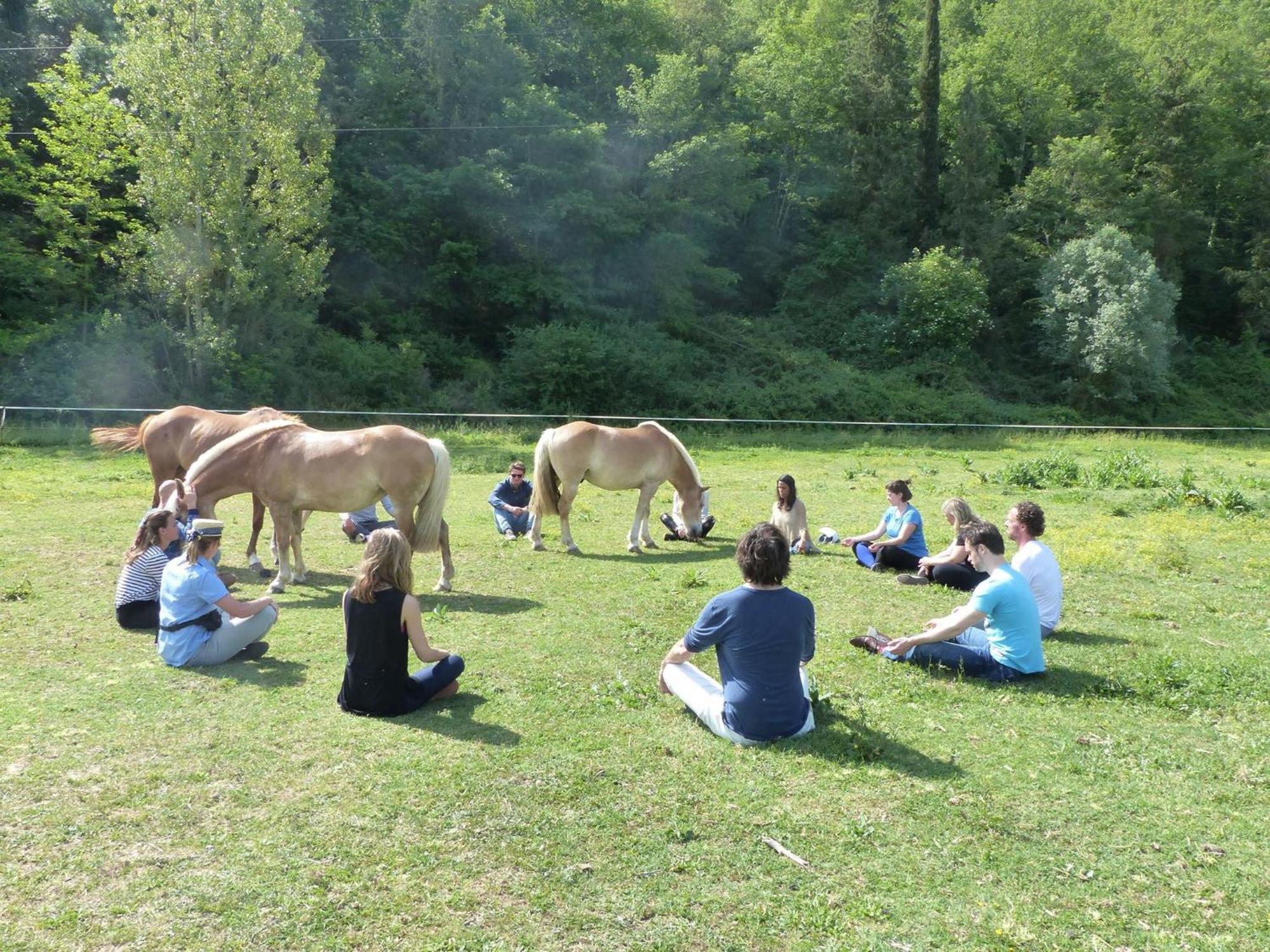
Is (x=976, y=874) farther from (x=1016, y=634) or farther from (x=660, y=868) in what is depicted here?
(x=1016, y=634)

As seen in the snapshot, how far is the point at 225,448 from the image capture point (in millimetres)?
10117

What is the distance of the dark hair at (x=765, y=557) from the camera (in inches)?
218

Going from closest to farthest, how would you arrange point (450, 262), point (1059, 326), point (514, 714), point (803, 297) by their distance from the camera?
1. point (514, 714)
2. point (450, 262)
3. point (1059, 326)
4. point (803, 297)

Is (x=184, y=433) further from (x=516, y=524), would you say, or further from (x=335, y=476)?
(x=516, y=524)

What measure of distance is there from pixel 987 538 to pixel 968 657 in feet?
3.03

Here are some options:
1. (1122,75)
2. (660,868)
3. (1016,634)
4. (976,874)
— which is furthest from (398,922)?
(1122,75)

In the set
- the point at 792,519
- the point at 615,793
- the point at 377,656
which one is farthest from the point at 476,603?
the point at 615,793

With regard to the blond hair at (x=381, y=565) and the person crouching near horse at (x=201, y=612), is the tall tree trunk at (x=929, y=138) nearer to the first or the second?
the person crouching near horse at (x=201, y=612)

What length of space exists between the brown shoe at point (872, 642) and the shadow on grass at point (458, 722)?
3.17 m

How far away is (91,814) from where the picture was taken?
486 centimetres

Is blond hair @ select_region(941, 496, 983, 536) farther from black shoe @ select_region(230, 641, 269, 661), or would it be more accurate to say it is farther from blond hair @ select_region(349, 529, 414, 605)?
black shoe @ select_region(230, 641, 269, 661)

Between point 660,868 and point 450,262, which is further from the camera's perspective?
point 450,262

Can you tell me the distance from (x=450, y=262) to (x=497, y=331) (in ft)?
11.2

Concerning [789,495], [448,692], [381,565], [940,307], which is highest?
[940,307]
